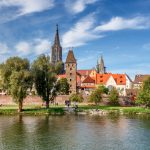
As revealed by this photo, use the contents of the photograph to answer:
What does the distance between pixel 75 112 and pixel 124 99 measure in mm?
30898

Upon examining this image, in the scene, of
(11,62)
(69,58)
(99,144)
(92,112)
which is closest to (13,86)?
(11,62)

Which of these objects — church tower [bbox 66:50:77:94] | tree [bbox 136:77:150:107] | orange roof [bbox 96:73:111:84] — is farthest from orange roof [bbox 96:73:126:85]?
tree [bbox 136:77:150:107]

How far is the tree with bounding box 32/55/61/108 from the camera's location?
90.6 metres

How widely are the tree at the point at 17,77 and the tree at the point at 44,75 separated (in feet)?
9.38

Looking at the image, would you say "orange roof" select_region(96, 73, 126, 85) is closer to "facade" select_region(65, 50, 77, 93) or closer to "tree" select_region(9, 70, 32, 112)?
"facade" select_region(65, 50, 77, 93)

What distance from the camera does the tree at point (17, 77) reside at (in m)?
84.0

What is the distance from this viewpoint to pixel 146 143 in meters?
44.5

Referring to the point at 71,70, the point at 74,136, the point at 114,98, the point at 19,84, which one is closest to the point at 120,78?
the point at 71,70

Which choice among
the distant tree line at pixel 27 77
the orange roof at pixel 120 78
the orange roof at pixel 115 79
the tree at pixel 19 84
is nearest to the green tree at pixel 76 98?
the distant tree line at pixel 27 77

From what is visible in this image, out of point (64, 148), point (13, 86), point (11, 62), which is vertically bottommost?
point (64, 148)

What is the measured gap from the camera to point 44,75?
91.4m

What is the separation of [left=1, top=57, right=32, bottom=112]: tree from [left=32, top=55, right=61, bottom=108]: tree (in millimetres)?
2860

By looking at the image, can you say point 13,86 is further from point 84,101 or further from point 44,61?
point 84,101

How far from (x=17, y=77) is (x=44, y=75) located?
8942 millimetres
